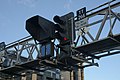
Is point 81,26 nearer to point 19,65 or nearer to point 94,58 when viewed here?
point 94,58

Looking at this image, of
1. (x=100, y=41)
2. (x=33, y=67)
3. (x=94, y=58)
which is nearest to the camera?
(x=100, y=41)

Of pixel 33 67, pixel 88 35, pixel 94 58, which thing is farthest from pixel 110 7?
pixel 33 67

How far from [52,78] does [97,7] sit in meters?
11.1

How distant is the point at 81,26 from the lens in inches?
430

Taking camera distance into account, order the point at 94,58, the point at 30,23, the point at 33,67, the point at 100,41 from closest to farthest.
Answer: the point at 100,41 → the point at 30,23 → the point at 94,58 → the point at 33,67

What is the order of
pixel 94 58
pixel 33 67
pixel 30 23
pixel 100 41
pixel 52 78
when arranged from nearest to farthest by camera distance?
pixel 100 41 < pixel 30 23 < pixel 94 58 < pixel 33 67 < pixel 52 78

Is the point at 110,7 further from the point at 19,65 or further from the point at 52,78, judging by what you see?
the point at 52,78

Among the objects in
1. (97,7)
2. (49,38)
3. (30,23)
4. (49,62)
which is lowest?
(49,62)

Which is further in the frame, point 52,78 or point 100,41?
point 52,78

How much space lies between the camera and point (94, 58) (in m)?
11.5

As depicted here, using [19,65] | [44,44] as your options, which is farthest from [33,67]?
[44,44]

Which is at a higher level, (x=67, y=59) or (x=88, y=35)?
(x=88, y=35)

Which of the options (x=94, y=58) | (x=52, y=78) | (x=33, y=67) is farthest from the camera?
(x=52, y=78)

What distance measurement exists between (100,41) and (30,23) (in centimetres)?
279
